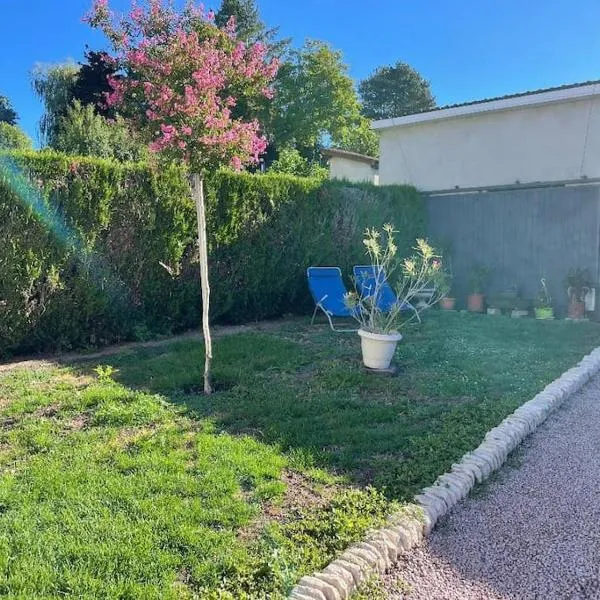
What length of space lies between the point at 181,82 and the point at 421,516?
3885mm

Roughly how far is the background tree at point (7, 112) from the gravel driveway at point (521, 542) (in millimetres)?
38865

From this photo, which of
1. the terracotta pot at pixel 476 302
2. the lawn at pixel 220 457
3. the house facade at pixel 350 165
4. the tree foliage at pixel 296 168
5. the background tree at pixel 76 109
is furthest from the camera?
the background tree at pixel 76 109

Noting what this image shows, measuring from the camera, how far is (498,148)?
37.2 ft

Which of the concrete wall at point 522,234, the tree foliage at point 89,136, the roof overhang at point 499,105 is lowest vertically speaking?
the concrete wall at point 522,234

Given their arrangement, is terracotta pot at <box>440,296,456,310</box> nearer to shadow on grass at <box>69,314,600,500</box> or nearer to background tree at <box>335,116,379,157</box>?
shadow on grass at <box>69,314,600,500</box>

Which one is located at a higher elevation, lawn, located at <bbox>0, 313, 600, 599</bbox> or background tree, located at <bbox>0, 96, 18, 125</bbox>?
background tree, located at <bbox>0, 96, 18, 125</bbox>

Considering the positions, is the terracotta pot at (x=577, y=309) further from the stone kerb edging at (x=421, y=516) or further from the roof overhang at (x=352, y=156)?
the roof overhang at (x=352, y=156)

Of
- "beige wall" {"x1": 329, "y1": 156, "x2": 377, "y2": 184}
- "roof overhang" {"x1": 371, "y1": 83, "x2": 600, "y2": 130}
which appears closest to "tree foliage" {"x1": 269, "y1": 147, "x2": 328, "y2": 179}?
"beige wall" {"x1": 329, "y1": 156, "x2": 377, "y2": 184}

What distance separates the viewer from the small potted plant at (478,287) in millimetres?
11320

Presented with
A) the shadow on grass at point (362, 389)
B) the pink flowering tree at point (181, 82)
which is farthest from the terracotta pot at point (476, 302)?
the pink flowering tree at point (181, 82)

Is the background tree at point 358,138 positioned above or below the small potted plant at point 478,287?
above

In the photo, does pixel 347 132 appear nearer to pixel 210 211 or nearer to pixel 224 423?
pixel 210 211

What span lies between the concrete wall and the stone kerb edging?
6.51m

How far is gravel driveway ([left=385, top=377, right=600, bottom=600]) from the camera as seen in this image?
2.46 m
